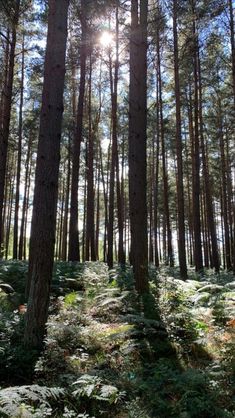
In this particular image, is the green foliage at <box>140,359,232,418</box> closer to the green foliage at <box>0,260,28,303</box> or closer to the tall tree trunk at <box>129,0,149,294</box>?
the tall tree trunk at <box>129,0,149,294</box>

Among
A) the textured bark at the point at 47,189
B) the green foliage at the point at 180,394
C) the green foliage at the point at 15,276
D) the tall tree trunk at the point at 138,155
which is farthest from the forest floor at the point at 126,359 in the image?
the green foliage at the point at 15,276

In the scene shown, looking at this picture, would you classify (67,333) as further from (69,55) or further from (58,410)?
(69,55)

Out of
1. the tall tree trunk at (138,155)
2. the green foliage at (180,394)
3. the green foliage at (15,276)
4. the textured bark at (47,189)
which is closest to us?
the green foliage at (180,394)

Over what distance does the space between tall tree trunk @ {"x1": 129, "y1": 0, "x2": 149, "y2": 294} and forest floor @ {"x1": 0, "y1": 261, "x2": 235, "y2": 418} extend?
69 centimetres

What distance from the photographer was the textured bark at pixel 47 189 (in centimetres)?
529

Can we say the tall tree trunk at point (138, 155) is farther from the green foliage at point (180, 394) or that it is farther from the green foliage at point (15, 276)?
the green foliage at point (180, 394)

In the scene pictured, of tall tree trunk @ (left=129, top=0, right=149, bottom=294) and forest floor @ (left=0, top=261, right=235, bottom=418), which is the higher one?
tall tree trunk @ (left=129, top=0, right=149, bottom=294)

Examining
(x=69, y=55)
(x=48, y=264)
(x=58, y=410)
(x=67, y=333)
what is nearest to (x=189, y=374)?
(x=58, y=410)

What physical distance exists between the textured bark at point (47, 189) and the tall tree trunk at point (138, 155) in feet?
8.15

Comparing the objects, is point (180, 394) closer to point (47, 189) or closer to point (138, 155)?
point (47, 189)

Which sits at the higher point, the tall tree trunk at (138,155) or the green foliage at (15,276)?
the tall tree trunk at (138,155)

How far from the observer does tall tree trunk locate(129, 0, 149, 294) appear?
7.67 metres

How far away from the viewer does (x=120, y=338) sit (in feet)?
17.9

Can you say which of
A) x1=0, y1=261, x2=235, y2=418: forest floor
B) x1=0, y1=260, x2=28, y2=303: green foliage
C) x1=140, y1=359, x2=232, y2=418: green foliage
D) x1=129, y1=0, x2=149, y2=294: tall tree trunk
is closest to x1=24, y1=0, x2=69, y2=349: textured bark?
x1=0, y1=261, x2=235, y2=418: forest floor
